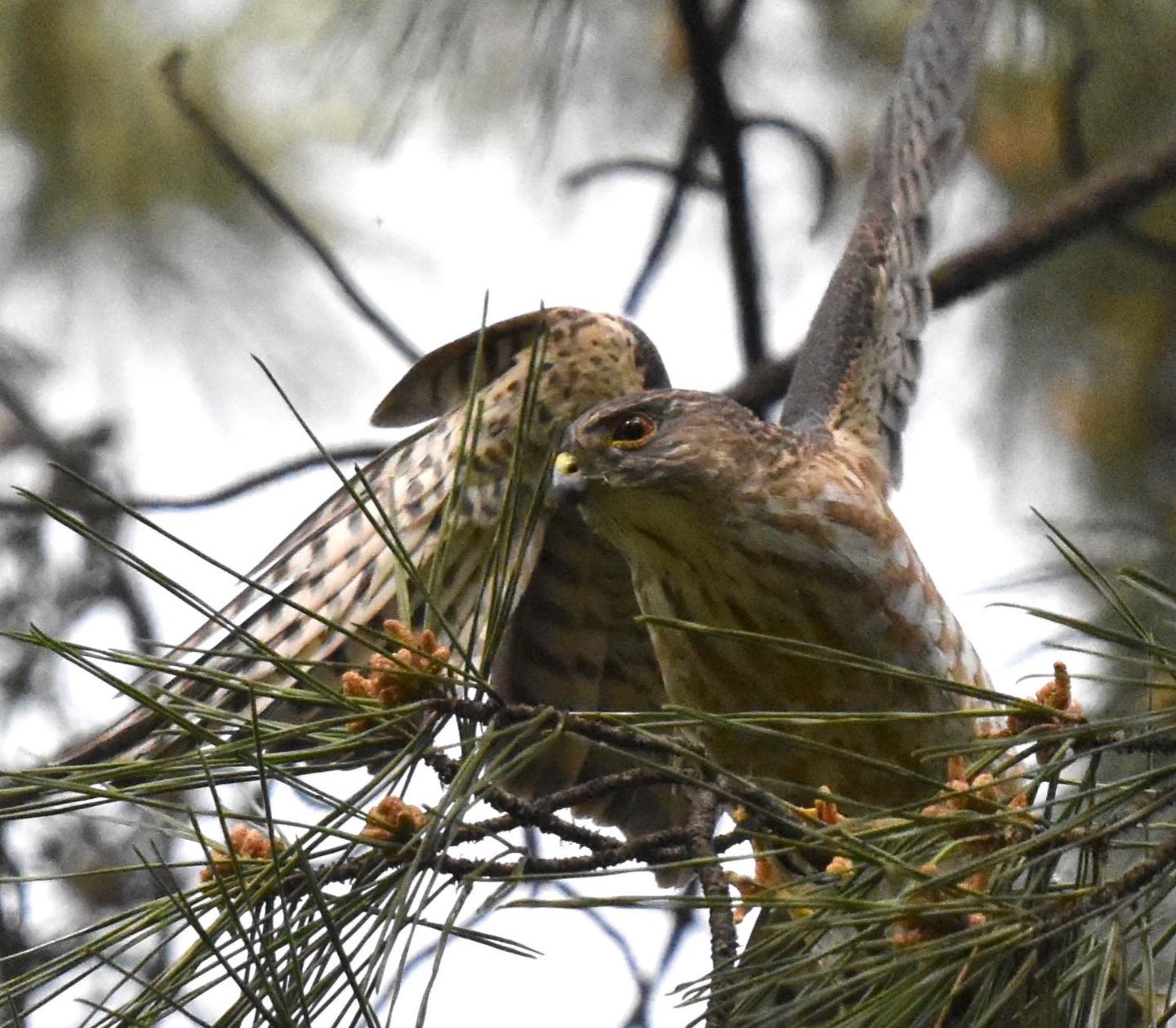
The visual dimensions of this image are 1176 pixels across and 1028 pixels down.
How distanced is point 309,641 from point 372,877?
1724 mm

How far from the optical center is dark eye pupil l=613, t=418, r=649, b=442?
3287 mm

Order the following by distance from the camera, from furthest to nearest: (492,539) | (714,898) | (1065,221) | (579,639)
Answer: (1065,221)
(579,639)
(492,539)
(714,898)

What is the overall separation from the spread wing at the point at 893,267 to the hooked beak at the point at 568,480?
0.97 m

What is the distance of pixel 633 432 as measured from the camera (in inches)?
130

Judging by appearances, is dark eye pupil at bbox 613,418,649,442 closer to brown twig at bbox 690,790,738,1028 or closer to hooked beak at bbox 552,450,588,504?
hooked beak at bbox 552,450,588,504

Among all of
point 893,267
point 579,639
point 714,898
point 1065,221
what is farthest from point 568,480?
point 1065,221

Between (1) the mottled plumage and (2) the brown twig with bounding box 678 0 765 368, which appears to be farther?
(2) the brown twig with bounding box 678 0 765 368

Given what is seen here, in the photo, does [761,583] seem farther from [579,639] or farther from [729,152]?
[729,152]

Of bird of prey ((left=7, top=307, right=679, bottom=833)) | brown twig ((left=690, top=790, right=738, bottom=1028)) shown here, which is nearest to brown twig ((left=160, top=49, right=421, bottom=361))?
bird of prey ((left=7, top=307, right=679, bottom=833))

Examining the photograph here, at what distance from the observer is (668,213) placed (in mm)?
4559

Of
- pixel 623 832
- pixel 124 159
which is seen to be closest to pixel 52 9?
pixel 124 159

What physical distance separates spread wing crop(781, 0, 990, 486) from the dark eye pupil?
83cm

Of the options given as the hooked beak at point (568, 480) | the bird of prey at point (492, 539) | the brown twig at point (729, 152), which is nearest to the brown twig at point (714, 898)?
the hooked beak at point (568, 480)

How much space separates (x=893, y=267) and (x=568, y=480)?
1.62 meters
